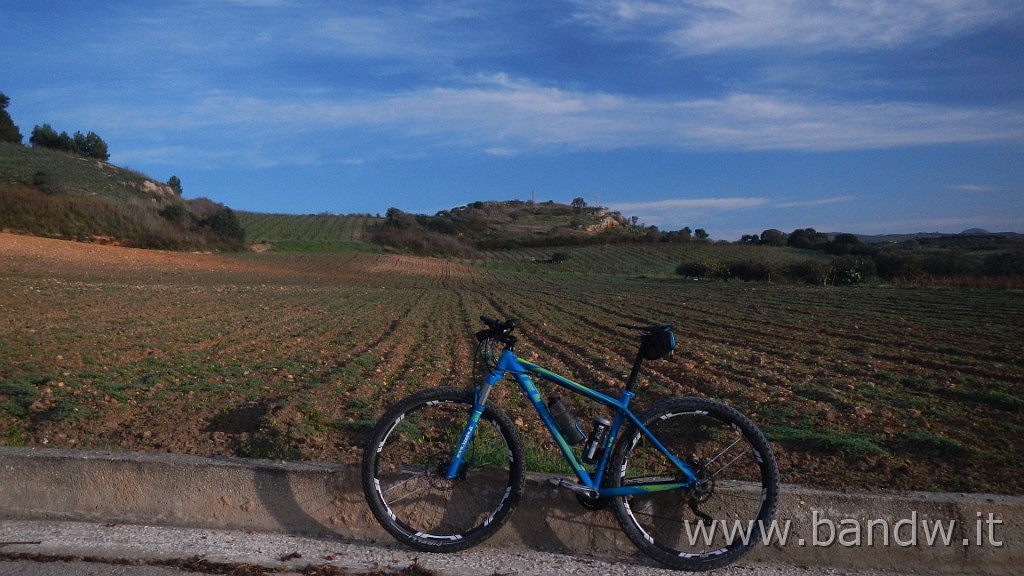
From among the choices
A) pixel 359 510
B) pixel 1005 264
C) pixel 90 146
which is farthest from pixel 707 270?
pixel 90 146

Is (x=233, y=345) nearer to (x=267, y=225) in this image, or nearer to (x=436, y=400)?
(x=436, y=400)

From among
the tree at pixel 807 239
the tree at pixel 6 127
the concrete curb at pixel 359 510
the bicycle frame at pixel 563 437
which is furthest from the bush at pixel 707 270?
the tree at pixel 6 127

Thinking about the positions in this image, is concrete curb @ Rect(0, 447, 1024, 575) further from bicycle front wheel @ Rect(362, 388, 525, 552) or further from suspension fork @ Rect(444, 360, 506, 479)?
suspension fork @ Rect(444, 360, 506, 479)

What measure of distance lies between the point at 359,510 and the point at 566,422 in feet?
4.07

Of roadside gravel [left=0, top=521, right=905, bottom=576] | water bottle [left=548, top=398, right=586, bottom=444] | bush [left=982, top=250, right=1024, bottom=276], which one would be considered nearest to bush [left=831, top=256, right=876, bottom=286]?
bush [left=982, top=250, right=1024, bottom=276]

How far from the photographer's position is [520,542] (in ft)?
13.1

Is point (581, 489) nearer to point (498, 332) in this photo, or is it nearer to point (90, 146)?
point (498, 332)

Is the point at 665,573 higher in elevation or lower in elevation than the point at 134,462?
lower

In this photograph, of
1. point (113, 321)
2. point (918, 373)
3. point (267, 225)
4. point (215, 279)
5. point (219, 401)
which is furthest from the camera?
point (267, 225)

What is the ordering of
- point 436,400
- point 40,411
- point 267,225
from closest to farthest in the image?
1. point 436,400
2. point 40,411
3. point 267,225

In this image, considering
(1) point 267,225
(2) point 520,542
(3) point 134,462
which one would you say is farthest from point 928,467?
(1) point 267,225

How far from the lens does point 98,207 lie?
53375 millimetres

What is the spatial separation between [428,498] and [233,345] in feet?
31.8

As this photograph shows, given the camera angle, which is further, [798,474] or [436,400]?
[798,474]
